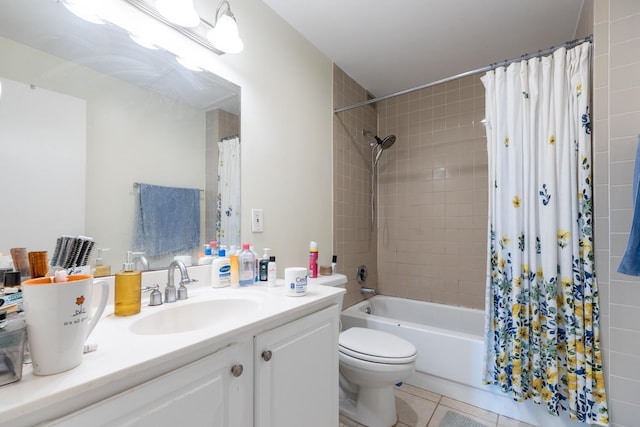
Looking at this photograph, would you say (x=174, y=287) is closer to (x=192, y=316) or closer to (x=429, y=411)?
(x=192, y=316)

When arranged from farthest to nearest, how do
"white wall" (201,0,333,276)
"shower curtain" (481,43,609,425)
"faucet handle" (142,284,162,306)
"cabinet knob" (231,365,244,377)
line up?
"white wall" (201,0,333,276), "shower curtain" (481,43,609,425), "faucet handle" (142,284,162,306), "cabinet knob" (231,365,244,377)

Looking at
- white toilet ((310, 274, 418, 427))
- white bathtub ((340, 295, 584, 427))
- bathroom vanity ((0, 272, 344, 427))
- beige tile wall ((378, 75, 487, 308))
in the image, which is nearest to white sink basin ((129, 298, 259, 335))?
bathroom vanity ((0, 272, 344, 427))

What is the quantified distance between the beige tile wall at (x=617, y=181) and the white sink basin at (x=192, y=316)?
1599 mm

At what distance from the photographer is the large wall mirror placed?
0.82 metres

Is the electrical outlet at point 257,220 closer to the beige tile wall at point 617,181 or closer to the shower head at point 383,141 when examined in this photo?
the shower head at point 383,141

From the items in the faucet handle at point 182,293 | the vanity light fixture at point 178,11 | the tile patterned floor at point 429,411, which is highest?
the vanity light fixture at point 178,11

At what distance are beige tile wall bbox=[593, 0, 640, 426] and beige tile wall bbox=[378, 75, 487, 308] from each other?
3.14ft

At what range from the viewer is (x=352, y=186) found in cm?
235

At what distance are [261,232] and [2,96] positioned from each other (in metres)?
1.04

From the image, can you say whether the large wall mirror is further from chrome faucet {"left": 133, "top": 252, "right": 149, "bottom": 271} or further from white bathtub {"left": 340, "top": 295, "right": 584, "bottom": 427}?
white bathtub {"left": 340, "top": 295, "right": 584, "bottom": 427}

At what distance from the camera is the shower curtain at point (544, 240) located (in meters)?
1.34

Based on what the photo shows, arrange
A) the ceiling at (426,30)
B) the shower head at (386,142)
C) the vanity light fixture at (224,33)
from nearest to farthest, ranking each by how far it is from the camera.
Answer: the vanity light fixture at (224,33) < the ceiling at (426,30) < the shower head at (386,142)

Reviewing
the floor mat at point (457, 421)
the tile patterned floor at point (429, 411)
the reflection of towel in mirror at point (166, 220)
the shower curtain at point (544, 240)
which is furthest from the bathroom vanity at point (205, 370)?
the shower curtain at point (544, 240)

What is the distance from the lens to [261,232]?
5.04ft
